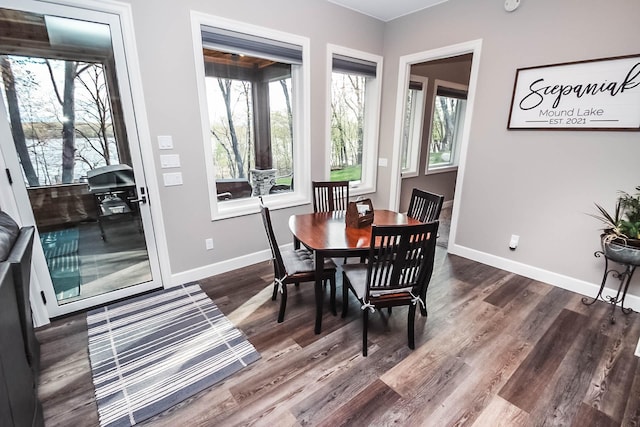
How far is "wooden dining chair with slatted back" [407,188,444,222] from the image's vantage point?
250 centimetres

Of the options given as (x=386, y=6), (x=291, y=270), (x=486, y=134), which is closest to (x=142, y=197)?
(x=291, y=270)

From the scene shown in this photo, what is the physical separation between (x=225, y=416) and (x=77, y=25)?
2817 millimetres

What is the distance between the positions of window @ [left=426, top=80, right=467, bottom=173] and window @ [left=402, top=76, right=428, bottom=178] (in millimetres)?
327

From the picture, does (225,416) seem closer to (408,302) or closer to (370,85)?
(408,302)

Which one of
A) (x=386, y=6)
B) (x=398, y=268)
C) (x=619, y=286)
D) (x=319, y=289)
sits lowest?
(x=619, y=286)

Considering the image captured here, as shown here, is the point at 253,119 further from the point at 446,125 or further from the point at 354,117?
the point at 446,125

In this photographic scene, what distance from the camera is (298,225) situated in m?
2.44

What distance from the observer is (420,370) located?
1865 mm

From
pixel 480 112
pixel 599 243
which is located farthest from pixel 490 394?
pixel 480 112

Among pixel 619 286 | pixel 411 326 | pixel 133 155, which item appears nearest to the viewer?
pixel 411 326

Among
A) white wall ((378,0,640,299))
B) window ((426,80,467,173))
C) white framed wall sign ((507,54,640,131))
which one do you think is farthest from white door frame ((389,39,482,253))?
window ((426,80,467,173))

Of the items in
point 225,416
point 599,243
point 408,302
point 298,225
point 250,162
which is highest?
point 250,162

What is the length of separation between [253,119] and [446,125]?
399 cm

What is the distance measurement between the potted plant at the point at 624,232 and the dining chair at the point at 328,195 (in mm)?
2195
